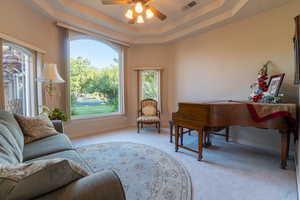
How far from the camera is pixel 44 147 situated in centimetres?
180

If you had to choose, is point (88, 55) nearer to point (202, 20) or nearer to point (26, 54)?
point (26, 54)

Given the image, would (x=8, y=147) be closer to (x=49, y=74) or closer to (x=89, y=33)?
(x=49, y=74)

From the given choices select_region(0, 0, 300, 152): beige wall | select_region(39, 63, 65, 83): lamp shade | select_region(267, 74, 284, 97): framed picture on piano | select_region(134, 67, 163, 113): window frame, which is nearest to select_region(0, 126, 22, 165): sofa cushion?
select_region(39, 63, 65, 83): lamp shade

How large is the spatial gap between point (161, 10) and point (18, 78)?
3.34 m

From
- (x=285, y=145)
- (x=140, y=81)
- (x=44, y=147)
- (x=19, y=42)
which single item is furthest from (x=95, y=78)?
(x=285, y=145)

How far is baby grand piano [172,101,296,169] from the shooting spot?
2.19 m

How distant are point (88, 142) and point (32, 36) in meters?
2.45

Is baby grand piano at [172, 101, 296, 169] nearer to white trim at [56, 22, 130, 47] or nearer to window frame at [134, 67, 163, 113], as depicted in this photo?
window frame at [134, 67, 163, 113]

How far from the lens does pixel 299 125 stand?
6.63ft

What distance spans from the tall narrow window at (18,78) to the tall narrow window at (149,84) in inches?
117

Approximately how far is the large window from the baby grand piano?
110 inches

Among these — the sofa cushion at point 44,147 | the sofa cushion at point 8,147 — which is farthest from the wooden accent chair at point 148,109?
the sofa cushion at point 8,147

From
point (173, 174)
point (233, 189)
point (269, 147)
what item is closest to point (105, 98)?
point (173, 174)

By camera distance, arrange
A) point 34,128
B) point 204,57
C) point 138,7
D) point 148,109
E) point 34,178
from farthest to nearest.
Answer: point 148,109 < point 204,57 < point 138,7 < point 34,128 < point 34,178
